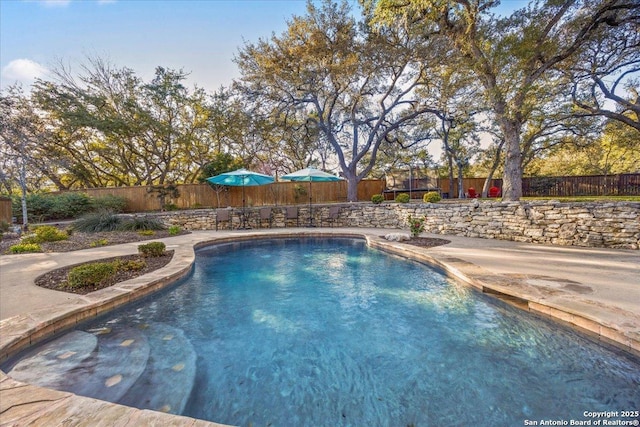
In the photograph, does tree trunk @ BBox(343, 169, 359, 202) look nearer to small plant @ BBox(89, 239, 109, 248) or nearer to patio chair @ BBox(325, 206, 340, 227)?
patio chair @ BBox(325, 206, 340, 227)

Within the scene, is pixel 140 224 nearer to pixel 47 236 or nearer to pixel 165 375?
pixel 47 236

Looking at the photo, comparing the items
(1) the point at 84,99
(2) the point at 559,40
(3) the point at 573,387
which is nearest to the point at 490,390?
(3) the point at 573,387

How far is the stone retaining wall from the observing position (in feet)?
18.8

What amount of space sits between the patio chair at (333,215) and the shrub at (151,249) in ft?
22.5

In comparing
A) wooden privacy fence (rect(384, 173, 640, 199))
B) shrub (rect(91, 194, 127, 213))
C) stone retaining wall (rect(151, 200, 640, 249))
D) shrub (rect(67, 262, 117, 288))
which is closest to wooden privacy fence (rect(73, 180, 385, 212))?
shrub (rect(91, 194, 127, 213))

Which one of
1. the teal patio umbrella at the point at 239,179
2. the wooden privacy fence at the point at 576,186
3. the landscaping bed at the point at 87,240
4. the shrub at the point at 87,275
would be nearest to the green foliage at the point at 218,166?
the teal patio umbrella at the point at 239,179

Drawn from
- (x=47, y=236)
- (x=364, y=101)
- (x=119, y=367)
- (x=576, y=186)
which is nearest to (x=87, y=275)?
(x=119, y=367)

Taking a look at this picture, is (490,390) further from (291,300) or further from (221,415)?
(291,300)

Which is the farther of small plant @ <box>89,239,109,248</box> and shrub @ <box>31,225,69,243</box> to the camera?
shrub @ <box>31,225,69,243</box>

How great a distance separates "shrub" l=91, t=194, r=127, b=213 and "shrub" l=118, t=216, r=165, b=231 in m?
3.35

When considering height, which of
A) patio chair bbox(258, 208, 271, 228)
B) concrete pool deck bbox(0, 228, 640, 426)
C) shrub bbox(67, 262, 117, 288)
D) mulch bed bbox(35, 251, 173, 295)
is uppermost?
patio chair bbox(258, 208, 271, 228)

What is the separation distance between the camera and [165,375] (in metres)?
2.37

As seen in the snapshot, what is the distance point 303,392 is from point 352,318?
4.69ft

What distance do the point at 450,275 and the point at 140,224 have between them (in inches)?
388
